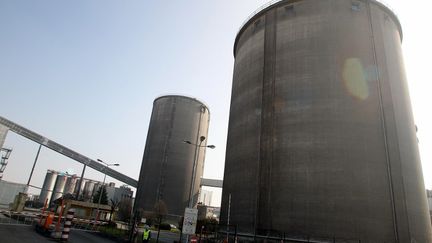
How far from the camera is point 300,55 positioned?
1193 inches

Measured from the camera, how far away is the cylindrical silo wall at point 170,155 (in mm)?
63875

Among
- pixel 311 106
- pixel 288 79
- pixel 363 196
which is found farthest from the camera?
pixel 288 79

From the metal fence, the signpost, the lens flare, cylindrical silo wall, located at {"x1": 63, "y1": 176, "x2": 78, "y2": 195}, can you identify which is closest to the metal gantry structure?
the metal fence

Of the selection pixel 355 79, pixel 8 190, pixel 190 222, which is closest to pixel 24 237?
pixel 190 222

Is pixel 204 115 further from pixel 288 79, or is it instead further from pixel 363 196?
pixel 363 196

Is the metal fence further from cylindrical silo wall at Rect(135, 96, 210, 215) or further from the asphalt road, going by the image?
cylindrical silo wall at Rect(135, 96, 210, 215)

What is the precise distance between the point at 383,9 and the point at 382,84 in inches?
398

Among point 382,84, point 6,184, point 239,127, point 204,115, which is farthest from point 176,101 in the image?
point 6,184

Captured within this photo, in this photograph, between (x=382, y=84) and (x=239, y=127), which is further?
(x=239, y=127)

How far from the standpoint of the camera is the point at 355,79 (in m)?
28.3

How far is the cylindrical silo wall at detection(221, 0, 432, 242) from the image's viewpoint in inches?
961

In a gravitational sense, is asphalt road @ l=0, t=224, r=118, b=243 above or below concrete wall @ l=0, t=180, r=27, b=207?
below

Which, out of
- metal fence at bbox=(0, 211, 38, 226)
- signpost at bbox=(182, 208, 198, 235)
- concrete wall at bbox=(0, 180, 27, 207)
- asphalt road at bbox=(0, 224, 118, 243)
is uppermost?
concrete wall at bbox=(0, 180, 27, 207)

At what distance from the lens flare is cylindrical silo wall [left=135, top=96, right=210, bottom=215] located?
37.4 metres
